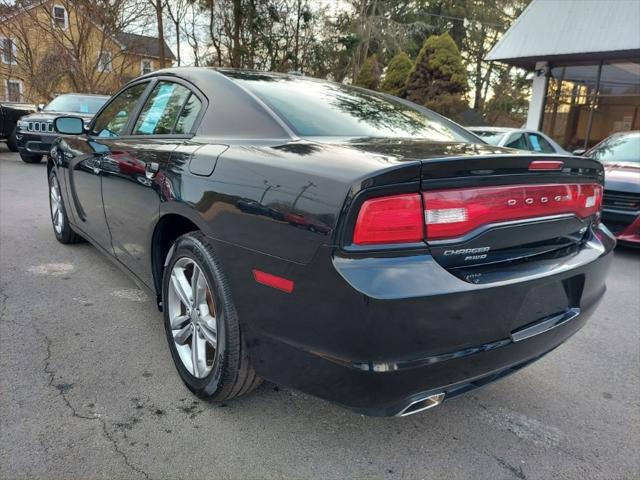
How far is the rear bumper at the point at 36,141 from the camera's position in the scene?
1001 centimetres

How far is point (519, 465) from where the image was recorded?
1.91 meters

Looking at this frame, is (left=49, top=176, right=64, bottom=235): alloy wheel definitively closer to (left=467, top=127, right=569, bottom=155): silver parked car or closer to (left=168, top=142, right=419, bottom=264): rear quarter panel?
(left=168, top=142, right=419, bottom=264): rear quarter panel

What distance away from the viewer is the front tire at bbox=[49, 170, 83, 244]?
14.2 feet

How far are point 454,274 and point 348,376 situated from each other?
1.57 feet

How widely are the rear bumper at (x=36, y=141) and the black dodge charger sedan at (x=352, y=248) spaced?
8978mm

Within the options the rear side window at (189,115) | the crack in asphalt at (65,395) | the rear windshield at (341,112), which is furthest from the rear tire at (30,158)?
the rear windshield at (341,112)

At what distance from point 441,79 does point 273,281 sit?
58.9 feet

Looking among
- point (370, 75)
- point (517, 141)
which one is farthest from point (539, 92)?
point (370, 75)

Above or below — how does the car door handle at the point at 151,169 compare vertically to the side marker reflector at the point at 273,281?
above

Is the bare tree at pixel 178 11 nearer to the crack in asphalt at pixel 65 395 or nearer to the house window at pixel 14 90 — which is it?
the house window at pixel 14 90

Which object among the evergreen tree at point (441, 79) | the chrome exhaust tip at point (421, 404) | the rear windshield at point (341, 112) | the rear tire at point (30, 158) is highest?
the evergreen tree at point (441, 79)

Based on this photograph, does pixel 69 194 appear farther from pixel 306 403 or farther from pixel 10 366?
pixel 306 403

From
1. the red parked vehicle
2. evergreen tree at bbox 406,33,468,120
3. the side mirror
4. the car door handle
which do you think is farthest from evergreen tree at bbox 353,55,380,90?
the car door handle

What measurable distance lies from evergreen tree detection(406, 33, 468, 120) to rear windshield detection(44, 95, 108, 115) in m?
11.3
